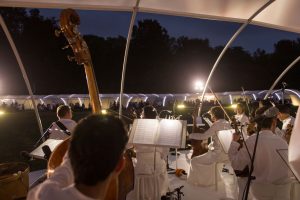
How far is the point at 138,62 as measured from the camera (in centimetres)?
3606

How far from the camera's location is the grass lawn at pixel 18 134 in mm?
10422

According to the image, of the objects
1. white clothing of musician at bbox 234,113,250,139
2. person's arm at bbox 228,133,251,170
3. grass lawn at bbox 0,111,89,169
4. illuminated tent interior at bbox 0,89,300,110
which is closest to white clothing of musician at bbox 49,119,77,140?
person's arm at bbox 228,133,251,170

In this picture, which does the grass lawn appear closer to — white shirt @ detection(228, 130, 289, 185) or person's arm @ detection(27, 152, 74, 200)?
white shirt @ detection(228, 130, 289, 185)

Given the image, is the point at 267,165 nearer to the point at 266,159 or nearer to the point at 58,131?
the point at 266,159

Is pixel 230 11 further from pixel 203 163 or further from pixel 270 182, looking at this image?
pixel 270 182

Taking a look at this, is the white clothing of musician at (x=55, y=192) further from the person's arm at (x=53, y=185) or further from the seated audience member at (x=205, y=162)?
the seated audience member at (x=205, y=162)

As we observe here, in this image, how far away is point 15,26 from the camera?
30672mm

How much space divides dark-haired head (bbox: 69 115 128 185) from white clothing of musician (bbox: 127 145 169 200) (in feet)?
10.7

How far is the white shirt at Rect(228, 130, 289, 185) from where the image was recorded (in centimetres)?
354

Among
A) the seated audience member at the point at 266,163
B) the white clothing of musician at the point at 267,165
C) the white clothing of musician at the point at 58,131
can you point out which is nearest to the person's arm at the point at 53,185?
the seated audience member at the point at 266,163

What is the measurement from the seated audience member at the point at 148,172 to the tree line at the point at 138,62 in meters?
21.2

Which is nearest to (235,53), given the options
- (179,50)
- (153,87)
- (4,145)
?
(179,50)

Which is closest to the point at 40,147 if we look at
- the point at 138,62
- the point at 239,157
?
the point at 239,157

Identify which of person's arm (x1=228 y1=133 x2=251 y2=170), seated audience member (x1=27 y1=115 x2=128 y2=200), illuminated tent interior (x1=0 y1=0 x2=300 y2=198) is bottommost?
person's arm (x1=228 y1=133 x2=251 y2=170)
